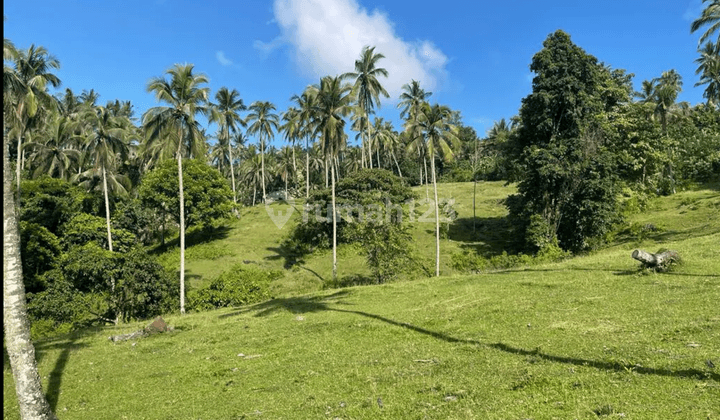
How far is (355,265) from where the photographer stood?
4356cm

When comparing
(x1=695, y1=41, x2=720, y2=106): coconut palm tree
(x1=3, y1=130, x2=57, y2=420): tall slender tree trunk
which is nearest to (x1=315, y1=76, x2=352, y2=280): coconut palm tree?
(x1=3, y1=130, x2=57, y2=420): tall slender tree trunk

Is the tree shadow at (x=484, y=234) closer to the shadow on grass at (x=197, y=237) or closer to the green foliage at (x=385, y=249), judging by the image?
the green foliage at (x=385, y=249)

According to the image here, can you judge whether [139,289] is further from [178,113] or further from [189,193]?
Answer: [189,193]

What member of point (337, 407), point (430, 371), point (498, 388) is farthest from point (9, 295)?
point (498, 388)

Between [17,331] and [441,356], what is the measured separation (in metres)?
10.5

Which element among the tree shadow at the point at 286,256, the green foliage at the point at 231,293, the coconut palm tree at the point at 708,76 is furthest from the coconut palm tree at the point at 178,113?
the coconut palm tree at the point at 708,76

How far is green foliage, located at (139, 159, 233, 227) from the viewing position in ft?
172

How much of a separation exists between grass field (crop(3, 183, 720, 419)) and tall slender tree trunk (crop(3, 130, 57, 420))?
52.3 inches

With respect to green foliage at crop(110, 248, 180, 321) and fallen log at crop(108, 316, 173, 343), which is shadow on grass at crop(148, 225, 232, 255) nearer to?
green foliage at crop(110, 248, 180, 321)

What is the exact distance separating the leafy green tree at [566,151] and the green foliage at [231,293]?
2365 centimetres

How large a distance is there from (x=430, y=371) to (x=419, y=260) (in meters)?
30.2

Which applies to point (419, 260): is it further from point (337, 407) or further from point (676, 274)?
point (337, 407)

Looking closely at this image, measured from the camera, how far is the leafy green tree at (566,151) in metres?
36.6

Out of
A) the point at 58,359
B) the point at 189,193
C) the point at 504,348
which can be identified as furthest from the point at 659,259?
the point at 189,193
